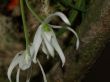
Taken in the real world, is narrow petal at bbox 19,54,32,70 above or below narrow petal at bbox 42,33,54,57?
below

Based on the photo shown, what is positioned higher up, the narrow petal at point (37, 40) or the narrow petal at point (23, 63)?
the narrow petal at point (37, 40)

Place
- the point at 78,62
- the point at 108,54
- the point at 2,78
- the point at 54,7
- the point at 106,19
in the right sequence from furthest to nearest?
the point at 108,54 < the point at 2,78 < the point at 54,7 < the point at 78,62 < the point at 106,19

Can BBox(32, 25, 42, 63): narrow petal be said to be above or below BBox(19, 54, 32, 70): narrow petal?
above

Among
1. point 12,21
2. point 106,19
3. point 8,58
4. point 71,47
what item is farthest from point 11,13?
point 106,19

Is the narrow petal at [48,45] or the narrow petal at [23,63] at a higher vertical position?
the narrow petal at [48,45]

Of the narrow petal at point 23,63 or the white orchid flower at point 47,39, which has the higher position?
the white orchid flower at point 47,39

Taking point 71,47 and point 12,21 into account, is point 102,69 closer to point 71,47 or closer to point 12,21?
point 12,21

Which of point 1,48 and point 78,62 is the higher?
point 78,62

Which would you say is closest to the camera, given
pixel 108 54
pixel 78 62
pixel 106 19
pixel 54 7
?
pixel 106 19

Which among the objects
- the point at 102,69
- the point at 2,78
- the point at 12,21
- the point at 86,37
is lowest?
the point at 102,69

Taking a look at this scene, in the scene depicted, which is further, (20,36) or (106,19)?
(20,36)

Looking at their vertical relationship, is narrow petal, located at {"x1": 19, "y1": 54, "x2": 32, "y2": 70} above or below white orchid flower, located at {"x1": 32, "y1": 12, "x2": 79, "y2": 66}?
below
